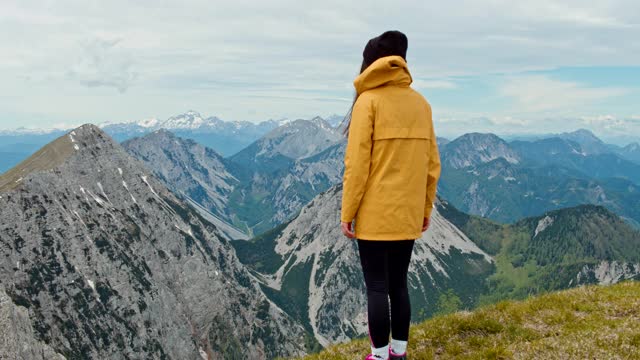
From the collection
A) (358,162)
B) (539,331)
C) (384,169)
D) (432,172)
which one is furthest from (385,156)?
(539,331)

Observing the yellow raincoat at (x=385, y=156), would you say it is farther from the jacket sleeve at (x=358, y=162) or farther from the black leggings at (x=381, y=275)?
the black leggings at (x=381, y=275)

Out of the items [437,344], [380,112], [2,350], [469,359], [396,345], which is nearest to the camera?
[380,112]

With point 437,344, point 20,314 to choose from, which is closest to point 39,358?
point 20,314

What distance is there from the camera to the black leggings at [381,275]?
34.8ft

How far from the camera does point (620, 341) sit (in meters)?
12.1

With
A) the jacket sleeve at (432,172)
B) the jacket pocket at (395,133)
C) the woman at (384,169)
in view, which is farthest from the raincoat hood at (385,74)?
the jacket sleeve at (432,172)

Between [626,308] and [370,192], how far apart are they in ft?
34.7

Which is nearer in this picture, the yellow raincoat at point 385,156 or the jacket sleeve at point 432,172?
the yellow raincoat at point 385,156

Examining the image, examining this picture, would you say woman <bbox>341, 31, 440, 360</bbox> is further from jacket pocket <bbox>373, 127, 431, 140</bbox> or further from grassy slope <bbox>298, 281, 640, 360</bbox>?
grassy slope <bbox>298, 281, 640, 360</bbox>

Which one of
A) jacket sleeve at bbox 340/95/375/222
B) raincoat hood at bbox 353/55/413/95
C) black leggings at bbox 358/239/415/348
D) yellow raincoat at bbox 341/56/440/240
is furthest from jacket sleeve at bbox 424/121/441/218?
jacket sleeve at bbox 340/95/375/222

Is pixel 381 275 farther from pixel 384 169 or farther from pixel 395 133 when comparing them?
Result: pixel 395 133

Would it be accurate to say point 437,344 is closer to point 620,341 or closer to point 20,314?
point 620,341

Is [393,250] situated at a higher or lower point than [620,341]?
higher

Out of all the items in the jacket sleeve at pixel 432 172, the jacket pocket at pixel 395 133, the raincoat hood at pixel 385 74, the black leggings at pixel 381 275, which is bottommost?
the black leggings at pixel 381 275
